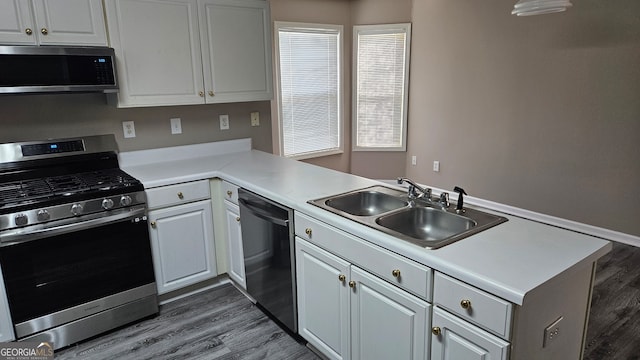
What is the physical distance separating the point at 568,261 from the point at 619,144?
9.78ft

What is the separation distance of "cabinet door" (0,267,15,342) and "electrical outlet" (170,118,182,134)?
1.47 m

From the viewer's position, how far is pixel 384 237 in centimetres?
164

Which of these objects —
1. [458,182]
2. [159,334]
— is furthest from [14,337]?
[458,182]

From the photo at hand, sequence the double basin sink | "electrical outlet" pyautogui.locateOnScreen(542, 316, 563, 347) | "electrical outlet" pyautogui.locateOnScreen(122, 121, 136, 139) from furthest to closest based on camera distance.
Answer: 1. "electrical outlet" pyautogui.locateOnScreen(122, 121, 136, 139)
2. the double basin sink
3. "electrical outlet" pyautogui.locateOnScreen(542, 316, 563, 347)

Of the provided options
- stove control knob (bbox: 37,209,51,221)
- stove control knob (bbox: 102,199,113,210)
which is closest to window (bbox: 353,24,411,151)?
stove control knob (bbox: 102,199,113,210)

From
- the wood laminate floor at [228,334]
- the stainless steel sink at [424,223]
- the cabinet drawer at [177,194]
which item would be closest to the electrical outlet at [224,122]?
the cabinet drawer at [177,194]

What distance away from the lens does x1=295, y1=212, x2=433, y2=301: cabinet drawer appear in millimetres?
1516

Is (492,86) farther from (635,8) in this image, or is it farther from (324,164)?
(324,164)

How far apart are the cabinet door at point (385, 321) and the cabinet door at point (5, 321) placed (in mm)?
1807

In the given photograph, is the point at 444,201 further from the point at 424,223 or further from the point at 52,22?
the point at 52,22

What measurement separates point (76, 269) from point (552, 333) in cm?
234

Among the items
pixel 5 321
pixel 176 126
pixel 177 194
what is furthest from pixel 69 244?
pixel 176 126

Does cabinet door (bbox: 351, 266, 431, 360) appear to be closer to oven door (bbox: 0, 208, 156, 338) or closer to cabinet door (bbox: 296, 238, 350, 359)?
cabinet door (bbox: 296, 238, 350, 359)

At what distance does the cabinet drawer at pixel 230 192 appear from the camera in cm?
269
